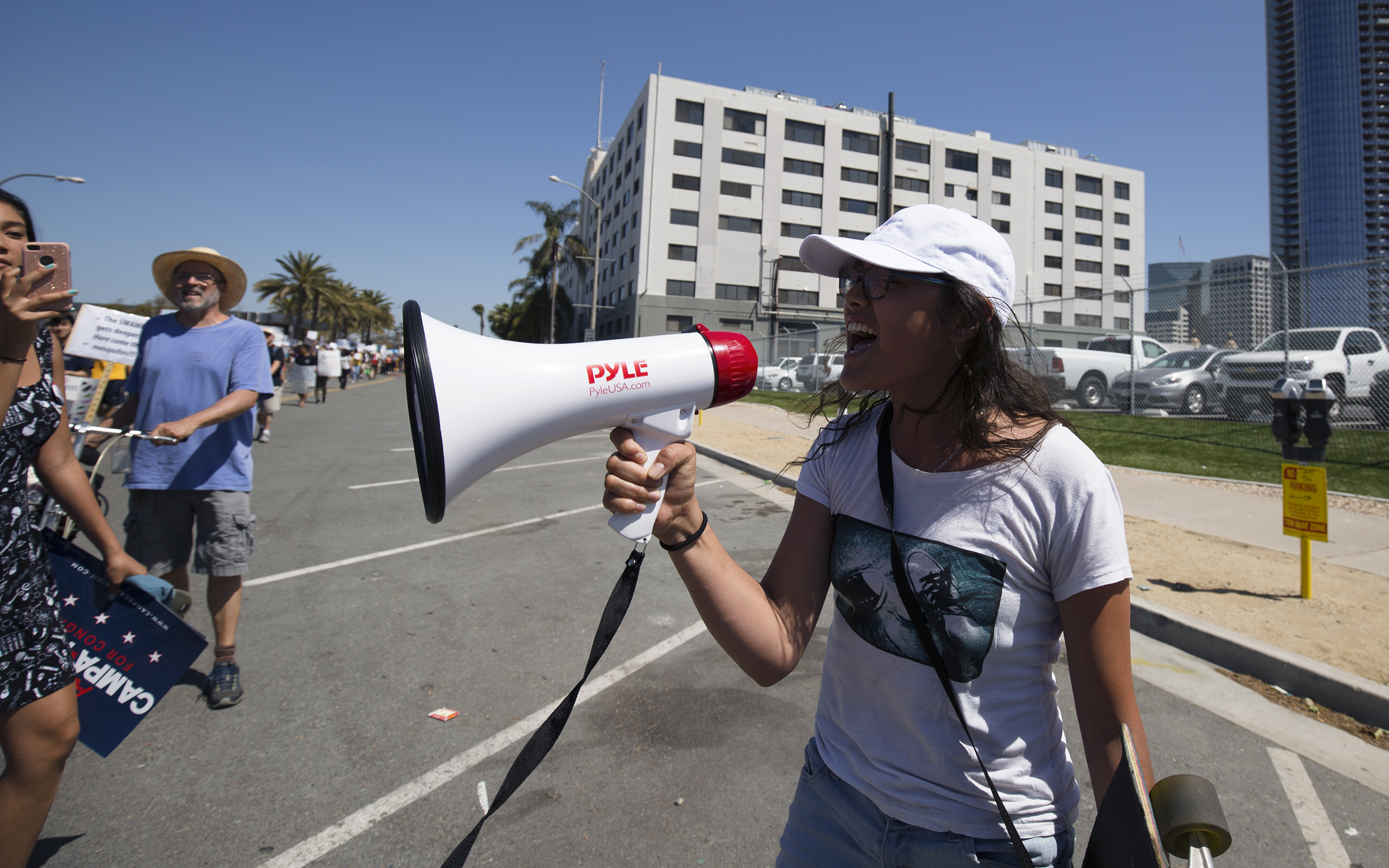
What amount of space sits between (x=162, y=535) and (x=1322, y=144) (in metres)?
118

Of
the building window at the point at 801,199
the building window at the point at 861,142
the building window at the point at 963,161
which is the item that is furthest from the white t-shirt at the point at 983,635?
the building window at the point at 963,161

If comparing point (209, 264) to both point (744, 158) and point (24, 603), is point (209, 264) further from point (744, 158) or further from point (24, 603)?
point (744, 158)

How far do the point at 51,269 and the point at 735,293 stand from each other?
45.8 m

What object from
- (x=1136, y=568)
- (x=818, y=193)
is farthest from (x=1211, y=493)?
(x=818, y=193)

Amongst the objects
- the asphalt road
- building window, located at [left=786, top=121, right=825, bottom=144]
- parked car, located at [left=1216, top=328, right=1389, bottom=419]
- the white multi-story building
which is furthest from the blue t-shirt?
building window, located at [left=786, top=121, right=825, bottom=144]

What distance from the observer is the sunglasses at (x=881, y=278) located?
1237 mm

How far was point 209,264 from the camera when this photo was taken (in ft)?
10.6

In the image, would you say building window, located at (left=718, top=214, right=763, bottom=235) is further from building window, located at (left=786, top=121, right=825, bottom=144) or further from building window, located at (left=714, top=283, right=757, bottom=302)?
building window, located at (left=786, top=121, right=825, bottom=144)

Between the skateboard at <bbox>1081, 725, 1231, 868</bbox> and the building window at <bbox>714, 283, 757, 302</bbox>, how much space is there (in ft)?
151

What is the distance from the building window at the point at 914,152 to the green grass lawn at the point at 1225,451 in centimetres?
4245

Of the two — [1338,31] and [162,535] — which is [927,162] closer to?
[162,535]

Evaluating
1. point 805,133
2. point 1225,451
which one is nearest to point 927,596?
point 1225,451

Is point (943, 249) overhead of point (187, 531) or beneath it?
overhead

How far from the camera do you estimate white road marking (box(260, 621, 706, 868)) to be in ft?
7.13
